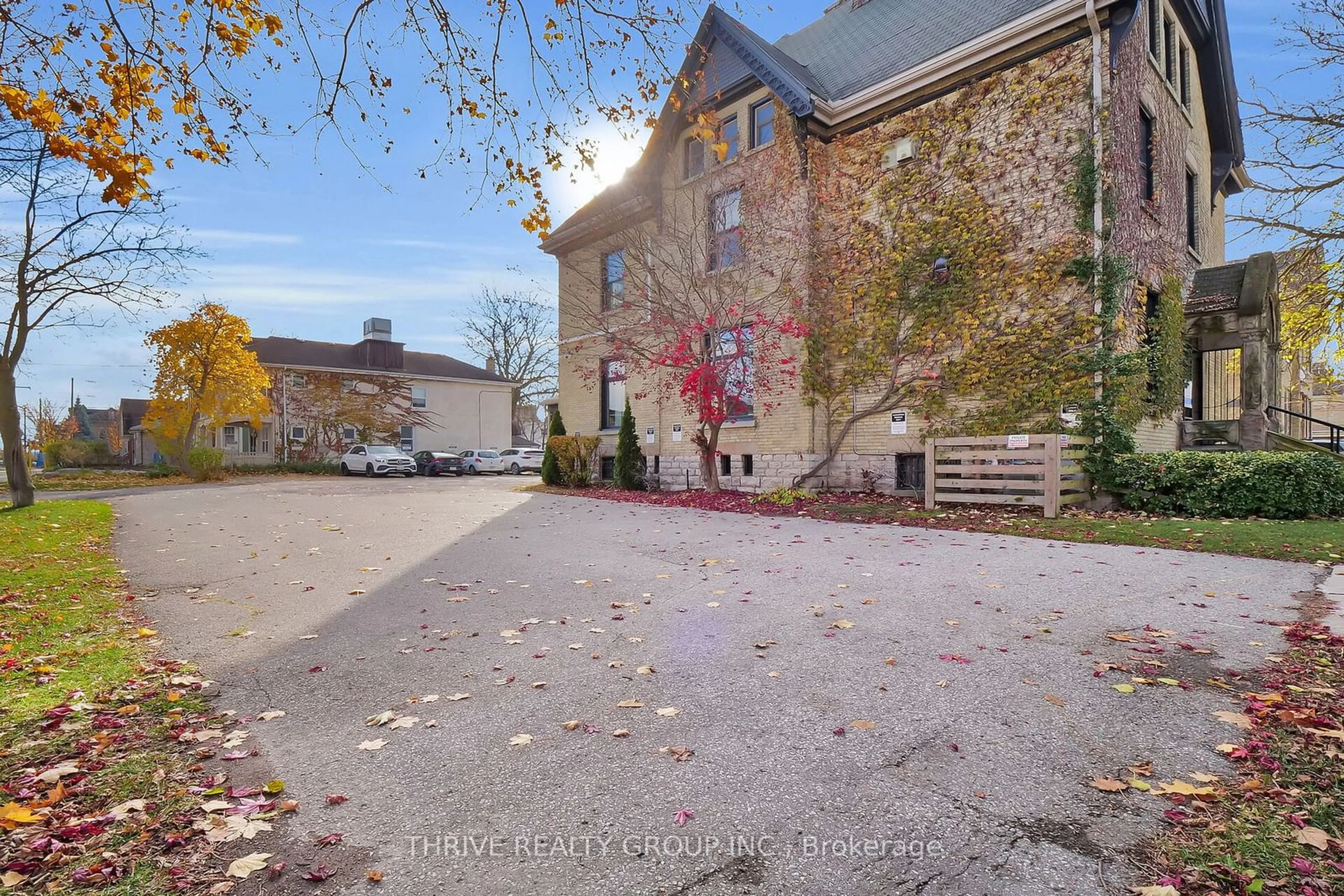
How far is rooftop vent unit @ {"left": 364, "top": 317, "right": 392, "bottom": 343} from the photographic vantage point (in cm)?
3756

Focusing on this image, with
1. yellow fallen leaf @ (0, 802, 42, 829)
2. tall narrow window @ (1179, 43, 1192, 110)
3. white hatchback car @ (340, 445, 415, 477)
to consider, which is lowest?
yellow fallen leaf @ (0, 802, 42, 829)

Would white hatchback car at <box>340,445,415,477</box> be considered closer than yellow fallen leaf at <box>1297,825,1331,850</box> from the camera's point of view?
No

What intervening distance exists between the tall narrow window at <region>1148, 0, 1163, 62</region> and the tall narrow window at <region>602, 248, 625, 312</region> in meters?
12.2

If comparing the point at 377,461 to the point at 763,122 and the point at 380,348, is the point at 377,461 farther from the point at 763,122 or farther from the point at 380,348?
the point at 763,122

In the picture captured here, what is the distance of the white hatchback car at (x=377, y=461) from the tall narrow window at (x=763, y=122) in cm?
2169

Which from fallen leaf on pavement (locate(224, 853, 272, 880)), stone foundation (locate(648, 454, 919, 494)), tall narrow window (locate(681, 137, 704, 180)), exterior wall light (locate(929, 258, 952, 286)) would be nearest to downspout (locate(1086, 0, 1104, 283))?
exterior wall light (locate(929, 258, 952, 286))

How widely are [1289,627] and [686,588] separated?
13.6 ft

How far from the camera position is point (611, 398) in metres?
19.3

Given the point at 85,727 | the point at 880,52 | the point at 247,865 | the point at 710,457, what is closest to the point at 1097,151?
the point at 880,52

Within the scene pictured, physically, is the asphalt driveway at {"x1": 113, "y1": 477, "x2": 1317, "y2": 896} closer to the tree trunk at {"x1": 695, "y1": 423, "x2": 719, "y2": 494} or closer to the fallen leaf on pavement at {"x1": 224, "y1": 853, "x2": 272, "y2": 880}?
the fallen leaf on pavement at {"x1": 224, "y1": 853, "x2": 272, "y2": 880}

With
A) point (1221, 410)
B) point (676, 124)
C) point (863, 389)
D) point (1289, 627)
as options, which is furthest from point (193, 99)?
point (1221, 410)

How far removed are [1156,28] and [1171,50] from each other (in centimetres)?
114

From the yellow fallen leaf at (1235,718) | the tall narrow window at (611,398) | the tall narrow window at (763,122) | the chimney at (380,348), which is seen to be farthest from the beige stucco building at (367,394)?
the yellow fallen leaf at (1235,718)

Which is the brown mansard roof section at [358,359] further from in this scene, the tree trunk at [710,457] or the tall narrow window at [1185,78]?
the tall narrow window at [1185,78]
